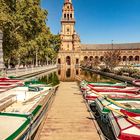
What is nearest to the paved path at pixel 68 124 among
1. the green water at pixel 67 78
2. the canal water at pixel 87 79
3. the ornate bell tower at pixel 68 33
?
the canal water at pixel 87 79

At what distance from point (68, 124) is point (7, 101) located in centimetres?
352

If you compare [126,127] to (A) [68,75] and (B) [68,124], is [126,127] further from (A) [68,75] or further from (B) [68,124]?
(A) [68,75]

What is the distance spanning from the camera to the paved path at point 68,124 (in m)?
11.5

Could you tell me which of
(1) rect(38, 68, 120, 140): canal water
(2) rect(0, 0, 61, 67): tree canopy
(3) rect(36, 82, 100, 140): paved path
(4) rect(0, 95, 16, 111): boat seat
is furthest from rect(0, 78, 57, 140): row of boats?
(2) rect(0, 0, 61, 67): tree canopy

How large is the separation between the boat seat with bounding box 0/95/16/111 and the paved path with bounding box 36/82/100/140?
1982 millimetres

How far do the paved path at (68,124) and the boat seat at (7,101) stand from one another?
1.98 meters

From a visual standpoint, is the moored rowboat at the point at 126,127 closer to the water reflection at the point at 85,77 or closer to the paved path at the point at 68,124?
the paved path at the point at 68,124

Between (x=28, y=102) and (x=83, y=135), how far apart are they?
11.7ft

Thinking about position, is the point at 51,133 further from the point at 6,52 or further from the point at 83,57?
the point at 83,57

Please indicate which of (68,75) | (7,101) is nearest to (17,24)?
(68,75)

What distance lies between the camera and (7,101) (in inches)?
466

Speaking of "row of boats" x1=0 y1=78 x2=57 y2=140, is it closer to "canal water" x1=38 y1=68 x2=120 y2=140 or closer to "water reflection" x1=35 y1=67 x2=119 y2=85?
"canal water" x1=38 y1=68 x2=120 y2=140

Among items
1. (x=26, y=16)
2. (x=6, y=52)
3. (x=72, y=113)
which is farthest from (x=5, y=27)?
(x=72, y=113)

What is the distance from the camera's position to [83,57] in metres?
172
